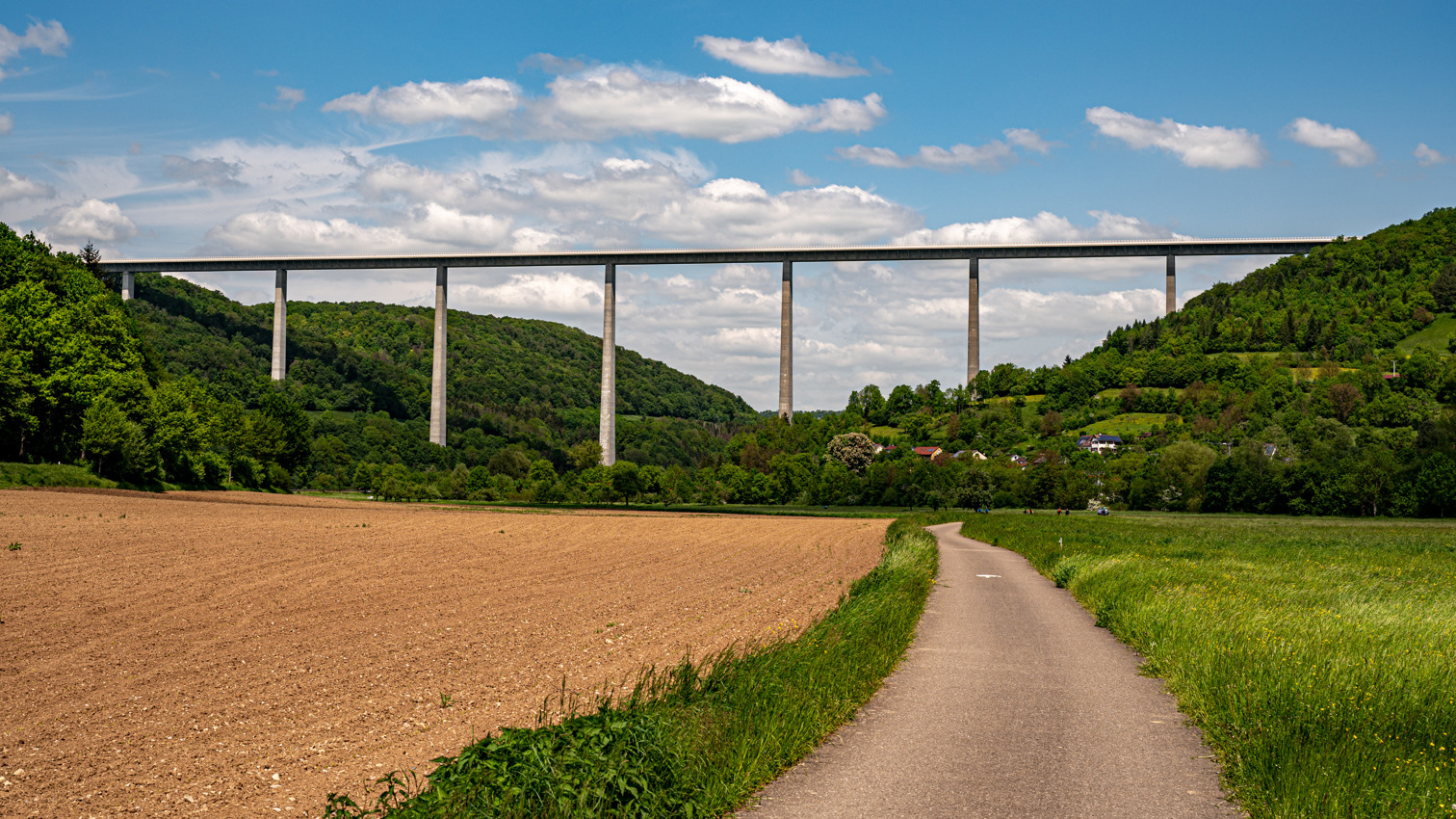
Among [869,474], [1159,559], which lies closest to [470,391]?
[869,474]

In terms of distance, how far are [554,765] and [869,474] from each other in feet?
416

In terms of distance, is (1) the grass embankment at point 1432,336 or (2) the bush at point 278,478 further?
(1) the grass embankment at point 1432,336

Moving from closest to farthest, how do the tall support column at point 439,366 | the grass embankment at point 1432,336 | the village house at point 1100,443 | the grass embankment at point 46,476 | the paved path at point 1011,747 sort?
the paved path at point 1011,747 → the grass embankment at point 46,476 → the tall support column at point 439,366 → the village house at point 1100,443 → the grass embankment at point 1432,336

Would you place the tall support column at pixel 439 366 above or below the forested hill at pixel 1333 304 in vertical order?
below

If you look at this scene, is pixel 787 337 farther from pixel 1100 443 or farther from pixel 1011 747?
pixel 1011 747

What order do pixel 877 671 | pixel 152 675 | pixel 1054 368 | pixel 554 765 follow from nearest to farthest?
pixel 554 765 < pixel 877 671 < pixel 152 675 < pixel 1054 368

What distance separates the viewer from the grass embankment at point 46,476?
55.4 m

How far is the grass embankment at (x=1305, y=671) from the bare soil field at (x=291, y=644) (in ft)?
21.2

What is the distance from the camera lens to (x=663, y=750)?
7.72m

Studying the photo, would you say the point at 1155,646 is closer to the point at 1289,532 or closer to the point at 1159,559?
the point at 1159,559

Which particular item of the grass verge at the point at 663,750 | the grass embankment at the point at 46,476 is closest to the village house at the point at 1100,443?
the grass embankment at the point at 46,476

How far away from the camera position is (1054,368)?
192 metres

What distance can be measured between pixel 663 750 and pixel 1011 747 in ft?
12.2

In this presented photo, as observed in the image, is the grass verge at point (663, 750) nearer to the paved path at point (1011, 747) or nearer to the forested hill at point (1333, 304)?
the paved path at point (1011, 747)
